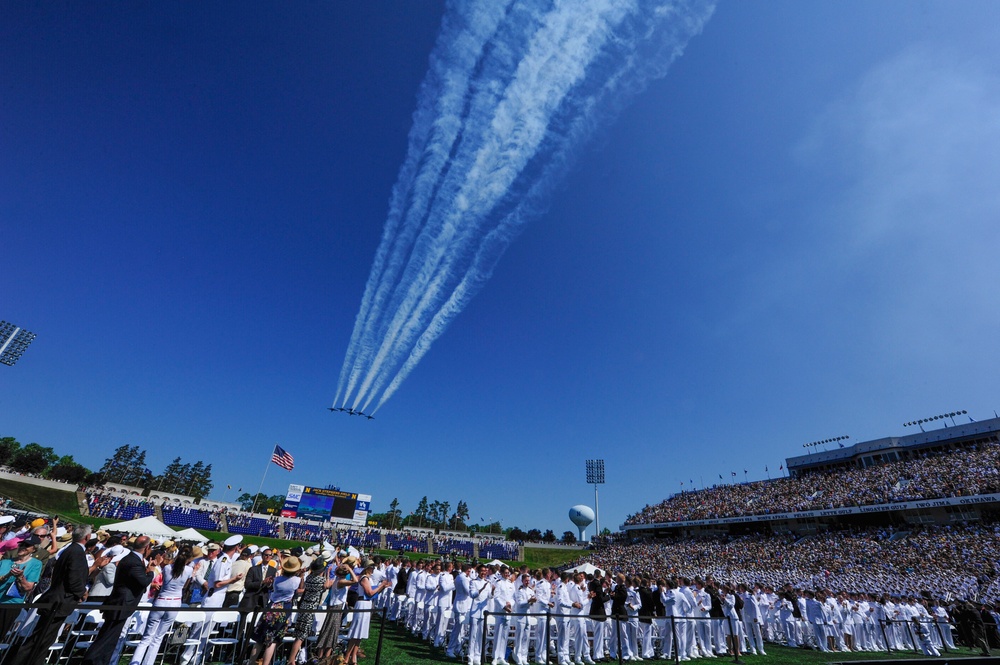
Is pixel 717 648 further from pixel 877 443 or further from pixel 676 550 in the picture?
pixel 877 443

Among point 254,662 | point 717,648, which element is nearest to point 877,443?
point 717,648

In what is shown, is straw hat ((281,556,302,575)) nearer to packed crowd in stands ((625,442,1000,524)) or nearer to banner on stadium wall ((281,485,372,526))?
packed crowd in stands ((625,442,1000,524))

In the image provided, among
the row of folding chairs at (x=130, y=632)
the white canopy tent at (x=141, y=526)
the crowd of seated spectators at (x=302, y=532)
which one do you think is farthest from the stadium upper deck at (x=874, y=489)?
the white canopy tent at (x=141, y=526)

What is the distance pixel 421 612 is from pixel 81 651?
8587 mm

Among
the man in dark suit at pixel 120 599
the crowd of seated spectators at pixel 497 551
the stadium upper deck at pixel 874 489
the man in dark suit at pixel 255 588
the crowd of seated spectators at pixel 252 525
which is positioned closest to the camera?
the man in dark suit at pixel 120 599

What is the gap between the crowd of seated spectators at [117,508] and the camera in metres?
45.8

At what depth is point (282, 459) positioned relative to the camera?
183ft

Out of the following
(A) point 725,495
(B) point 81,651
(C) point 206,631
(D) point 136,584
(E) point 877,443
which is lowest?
(B) point 81,651

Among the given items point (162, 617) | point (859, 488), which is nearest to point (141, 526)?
point (162, 617)

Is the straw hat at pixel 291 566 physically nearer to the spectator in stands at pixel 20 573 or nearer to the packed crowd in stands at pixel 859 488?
the spectator in stands at pixel 20 573

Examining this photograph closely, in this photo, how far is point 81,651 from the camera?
8.45 m

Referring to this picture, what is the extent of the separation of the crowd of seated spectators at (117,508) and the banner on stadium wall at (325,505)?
1427cm

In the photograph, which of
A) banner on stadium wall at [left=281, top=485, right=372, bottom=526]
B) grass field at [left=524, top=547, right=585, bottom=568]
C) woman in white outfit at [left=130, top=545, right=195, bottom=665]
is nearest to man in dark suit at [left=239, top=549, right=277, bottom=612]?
woman in white outfit at [left=130, top=545, right=195, bottom=665]

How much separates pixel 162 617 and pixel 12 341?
235 ft
